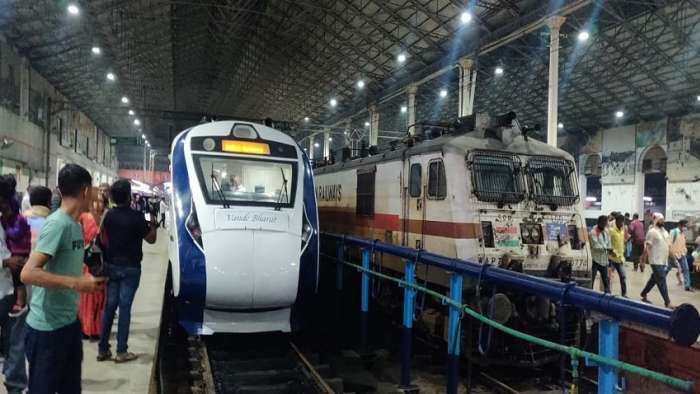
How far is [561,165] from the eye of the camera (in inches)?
319

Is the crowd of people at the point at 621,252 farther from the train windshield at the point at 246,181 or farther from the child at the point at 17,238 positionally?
the child at the point at 17,238

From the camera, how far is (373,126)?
28.8 meters

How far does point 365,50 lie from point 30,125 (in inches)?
696

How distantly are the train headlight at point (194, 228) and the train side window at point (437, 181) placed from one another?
11.3 feet

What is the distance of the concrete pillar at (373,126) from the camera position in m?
28.2

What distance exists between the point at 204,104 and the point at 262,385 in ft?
144

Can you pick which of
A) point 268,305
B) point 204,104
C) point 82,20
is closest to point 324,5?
point 82,20

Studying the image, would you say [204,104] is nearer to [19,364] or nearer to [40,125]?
[40,125]

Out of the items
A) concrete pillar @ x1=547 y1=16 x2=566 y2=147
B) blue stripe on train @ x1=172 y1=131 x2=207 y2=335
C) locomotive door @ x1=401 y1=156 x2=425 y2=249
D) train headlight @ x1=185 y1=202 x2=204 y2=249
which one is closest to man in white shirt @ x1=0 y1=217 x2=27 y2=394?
blue stripe on train @ x1=172 y1=131 x2=207 y2=335

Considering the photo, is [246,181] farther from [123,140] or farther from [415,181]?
A: [123,140]

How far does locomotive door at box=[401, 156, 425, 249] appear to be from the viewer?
8000 millimetres

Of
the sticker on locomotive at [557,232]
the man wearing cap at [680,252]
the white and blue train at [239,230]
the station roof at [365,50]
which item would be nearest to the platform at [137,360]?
the white and blue train at [239,230]

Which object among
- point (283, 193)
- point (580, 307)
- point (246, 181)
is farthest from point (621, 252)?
point (580, 307)

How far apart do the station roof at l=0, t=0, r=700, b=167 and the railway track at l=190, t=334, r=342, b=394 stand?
12245 millimetres
